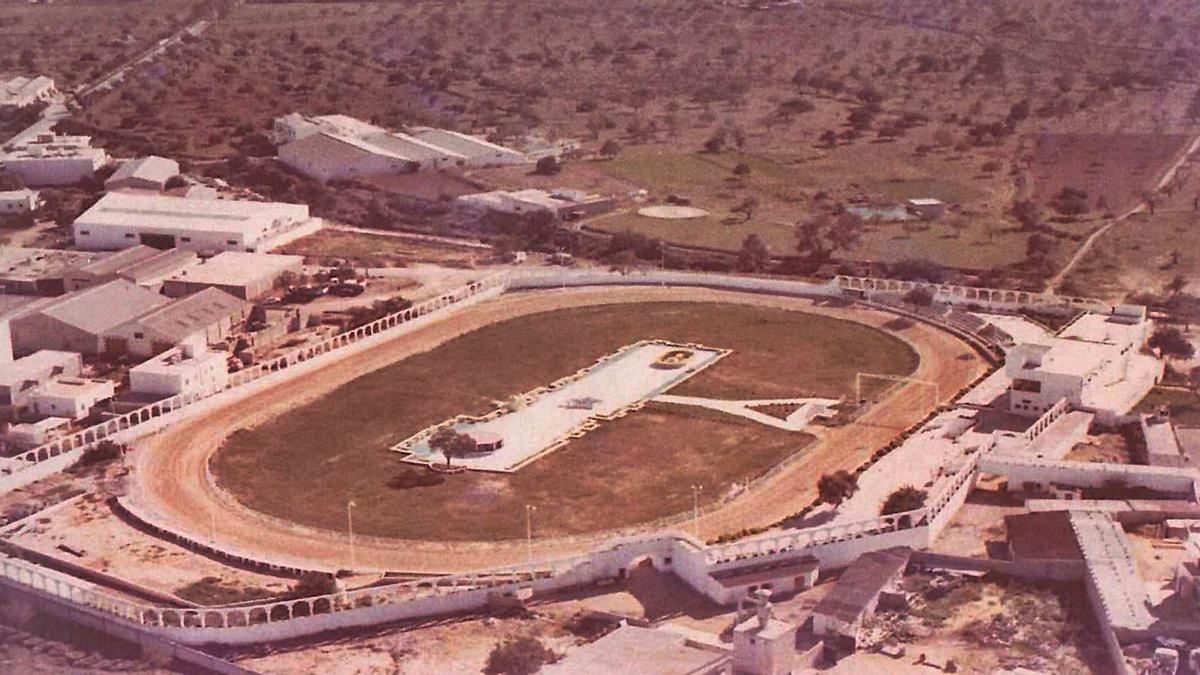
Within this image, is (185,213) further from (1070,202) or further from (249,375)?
(1070,202)

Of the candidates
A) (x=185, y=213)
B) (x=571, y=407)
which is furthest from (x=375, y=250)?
(x=571, y=407)

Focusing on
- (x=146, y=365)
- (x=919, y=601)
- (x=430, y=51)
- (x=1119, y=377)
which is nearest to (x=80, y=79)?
(x=430, y=51)

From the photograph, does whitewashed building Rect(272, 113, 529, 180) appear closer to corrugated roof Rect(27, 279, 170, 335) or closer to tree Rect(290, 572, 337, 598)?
corrugated roof Rect(27, 279, 170, 335)

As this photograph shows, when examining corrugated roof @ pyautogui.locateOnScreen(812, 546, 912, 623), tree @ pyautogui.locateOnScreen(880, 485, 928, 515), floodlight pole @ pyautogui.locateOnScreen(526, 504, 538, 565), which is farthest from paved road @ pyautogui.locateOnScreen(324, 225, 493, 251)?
corrugated roof @ pyautogui.locateOnScreen(812, 546, 912, 623)

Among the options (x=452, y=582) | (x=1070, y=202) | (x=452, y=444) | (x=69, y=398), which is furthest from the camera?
(x=1070, y=202)

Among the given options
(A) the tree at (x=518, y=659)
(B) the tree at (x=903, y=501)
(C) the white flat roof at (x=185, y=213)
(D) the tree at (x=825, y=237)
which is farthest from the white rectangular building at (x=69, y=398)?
(D) the tree at (x=825, y=237)

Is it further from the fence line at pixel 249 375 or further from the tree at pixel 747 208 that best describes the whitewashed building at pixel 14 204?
the tree at pixel 747 208
